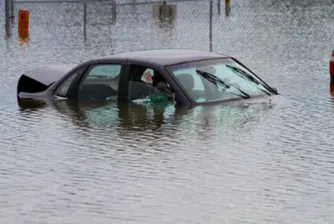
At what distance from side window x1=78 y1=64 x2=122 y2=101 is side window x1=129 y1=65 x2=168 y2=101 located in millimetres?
248

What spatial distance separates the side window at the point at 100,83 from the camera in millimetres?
17250

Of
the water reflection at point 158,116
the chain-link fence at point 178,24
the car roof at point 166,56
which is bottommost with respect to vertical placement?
the chain-link fence at point 178,24

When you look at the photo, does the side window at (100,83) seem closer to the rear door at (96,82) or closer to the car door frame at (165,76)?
the rear door at (96,82)

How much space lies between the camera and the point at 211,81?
16734 millimetres

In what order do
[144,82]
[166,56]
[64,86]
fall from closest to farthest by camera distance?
[144,82] → [166,56] → [64,86]

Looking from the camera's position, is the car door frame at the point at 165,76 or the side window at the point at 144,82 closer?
the car door frame at the point at 165,76

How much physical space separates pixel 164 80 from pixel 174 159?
4026 millimetres

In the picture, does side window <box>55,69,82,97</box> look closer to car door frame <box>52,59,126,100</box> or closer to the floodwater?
car door frame <box>52,59,126,100</box>

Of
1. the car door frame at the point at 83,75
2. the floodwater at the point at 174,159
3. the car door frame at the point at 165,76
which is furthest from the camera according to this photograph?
the car door frame at the point at 83,75

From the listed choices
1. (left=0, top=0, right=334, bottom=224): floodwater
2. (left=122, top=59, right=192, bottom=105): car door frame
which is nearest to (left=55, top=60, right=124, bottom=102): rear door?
(left=122, top=59, right=192, bottom=105): car door frame

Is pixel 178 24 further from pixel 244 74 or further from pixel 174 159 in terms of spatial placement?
pixel 174 159

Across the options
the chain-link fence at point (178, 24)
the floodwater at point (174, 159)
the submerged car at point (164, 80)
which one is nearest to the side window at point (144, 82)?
the submerged car at point (164, 80)

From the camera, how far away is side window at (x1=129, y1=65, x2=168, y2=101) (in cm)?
1692

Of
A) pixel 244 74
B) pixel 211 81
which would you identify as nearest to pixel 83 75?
pixel 211 81
